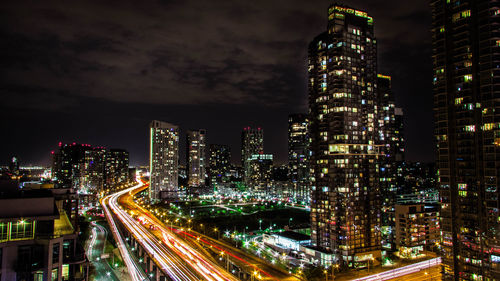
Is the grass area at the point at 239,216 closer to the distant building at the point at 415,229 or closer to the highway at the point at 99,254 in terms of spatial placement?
the highway at the point at 99,254

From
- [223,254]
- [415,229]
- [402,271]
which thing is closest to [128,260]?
[223,254]

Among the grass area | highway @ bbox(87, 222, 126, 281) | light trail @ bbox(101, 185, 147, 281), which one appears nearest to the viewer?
light trail @ bbox(101, 185, 147, 281)

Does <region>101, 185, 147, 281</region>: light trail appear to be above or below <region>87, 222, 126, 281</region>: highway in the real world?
above

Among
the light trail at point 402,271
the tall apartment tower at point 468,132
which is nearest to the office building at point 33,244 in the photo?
the tall apartment tower at point 468,132

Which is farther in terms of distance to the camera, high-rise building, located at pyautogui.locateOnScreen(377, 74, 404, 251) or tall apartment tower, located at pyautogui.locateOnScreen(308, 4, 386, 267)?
high-rise building, located at pyautogui.locateOnScreen(377, 74, 404, 251)

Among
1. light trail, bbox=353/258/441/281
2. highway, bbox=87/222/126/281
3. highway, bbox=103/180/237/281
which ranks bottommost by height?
highway, bbox=87/222/126/281

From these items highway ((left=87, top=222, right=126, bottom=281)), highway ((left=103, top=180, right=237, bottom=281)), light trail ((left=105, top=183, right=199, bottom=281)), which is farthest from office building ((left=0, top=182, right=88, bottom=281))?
highway ((left=87, top=222, right=126, bottom=281))

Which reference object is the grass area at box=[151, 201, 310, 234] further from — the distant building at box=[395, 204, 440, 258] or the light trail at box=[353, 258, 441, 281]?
the light trail at box=[353, 258, 441, 281]
